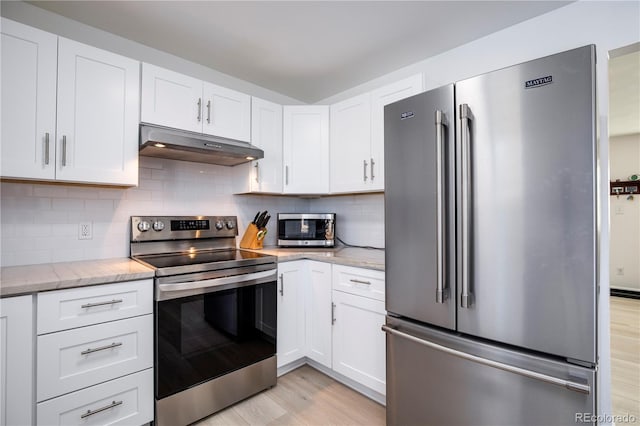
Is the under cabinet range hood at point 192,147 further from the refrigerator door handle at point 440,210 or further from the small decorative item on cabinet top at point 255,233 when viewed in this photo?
the refrigerator door handle at point 440,210

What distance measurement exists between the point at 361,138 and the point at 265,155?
0.80 meters

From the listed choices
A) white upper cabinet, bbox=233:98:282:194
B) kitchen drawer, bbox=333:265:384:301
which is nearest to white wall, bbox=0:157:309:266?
white upper cabinet, bbox=233:98:282:194

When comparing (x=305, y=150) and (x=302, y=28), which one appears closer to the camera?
(x=302, y=28)

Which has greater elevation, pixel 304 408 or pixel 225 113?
pixel 225 113

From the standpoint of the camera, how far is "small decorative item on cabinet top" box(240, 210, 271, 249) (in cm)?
261

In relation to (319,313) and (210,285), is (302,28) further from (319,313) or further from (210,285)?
(319,313)

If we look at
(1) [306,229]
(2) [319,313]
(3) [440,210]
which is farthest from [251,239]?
(3) [440,210]

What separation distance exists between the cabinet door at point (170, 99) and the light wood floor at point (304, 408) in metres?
1.83

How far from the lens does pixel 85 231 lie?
6.43ft

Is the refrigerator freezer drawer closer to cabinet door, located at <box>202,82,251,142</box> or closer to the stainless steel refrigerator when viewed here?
the stainless steel refrigerator

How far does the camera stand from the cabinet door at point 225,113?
7.17 ft

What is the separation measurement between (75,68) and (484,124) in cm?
208

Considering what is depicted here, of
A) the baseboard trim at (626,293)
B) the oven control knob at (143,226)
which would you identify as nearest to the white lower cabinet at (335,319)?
the oven control knob at (143,226)

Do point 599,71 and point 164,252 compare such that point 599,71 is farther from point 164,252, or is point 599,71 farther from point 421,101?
point 164,252
